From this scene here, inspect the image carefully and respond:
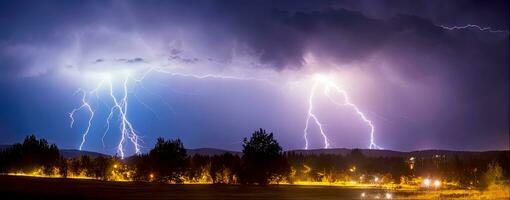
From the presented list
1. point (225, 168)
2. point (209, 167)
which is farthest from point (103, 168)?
point (225, 168)

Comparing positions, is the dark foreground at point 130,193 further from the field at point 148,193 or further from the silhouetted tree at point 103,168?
the silhouetted tree at point 103,168

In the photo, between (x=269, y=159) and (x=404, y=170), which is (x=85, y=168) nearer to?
(x=269, y=159)

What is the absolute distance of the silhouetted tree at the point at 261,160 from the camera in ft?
235

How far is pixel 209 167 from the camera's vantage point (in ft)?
277

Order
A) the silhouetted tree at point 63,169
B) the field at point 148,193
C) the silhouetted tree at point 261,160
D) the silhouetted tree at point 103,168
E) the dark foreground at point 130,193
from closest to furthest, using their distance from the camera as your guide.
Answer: the dark foreground at point 130,193
the field at point 148,193
the silhouetted tree at point 261,160
the silhouetted tree at point 63,169
the silhouetted tree at point 103,168

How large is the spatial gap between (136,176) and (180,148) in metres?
8.04

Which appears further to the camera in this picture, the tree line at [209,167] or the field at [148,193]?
the tree line at [209,167]

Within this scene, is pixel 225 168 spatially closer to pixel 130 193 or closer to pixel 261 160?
pixel 261 160

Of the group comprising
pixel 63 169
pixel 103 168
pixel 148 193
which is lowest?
pixel 148 193

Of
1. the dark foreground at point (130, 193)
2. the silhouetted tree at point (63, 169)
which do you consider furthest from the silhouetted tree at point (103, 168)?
the dark foreground at point (130, 193)

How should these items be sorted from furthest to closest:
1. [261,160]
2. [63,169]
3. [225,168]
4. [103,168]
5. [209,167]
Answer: [103,168], [63,169], [209,167], [225,168], [261,160]

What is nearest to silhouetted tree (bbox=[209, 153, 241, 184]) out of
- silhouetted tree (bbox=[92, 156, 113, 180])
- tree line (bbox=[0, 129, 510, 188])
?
tree line (bbox=[0, 129, 510, 188])

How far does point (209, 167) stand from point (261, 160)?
14.4 meters

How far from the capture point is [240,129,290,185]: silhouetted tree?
2825 inches
